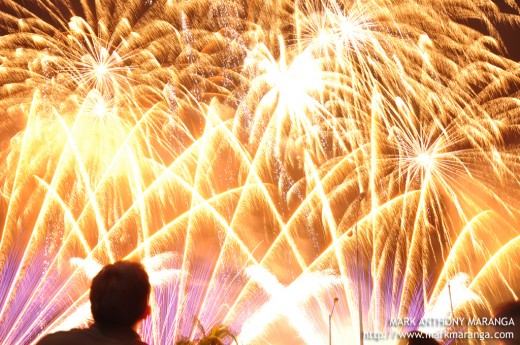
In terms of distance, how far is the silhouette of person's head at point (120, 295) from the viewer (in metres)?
3.95

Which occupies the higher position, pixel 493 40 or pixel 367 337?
pixel 493 40

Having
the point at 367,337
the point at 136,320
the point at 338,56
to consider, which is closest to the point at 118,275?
the point at 136,320

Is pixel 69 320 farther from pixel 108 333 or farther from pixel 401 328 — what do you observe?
pixel 108 333

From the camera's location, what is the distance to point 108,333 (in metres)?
3.89

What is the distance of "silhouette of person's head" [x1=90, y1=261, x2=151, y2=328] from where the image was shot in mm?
3949

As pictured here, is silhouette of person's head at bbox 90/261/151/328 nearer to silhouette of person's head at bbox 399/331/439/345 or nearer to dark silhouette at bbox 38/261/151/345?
dark silhouette at bbox 38/261/151/345

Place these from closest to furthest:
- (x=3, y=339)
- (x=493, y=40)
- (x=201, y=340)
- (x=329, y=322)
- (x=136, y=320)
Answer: (x=136, y=320) < (x=493, y=40) < (x=201, y=340) < (x=3, y=339) < (x=329, y=322)

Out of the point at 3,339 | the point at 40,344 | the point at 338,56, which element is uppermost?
the point at 338,56

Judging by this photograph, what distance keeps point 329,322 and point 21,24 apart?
20251 mm

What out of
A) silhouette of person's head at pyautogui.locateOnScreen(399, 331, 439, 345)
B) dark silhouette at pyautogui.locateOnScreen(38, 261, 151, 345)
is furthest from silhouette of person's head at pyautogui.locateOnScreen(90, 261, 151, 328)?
silhouette of person's head at pyautogui.locateOnScreen(399, 331, 439, 345)

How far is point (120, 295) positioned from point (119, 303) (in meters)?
0.05

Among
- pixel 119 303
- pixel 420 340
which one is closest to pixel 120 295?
pixel 119 303

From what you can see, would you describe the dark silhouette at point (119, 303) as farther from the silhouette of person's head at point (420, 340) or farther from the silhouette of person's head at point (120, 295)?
the silhouette of person's head at point (420, 340)

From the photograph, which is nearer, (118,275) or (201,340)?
(118,275)
